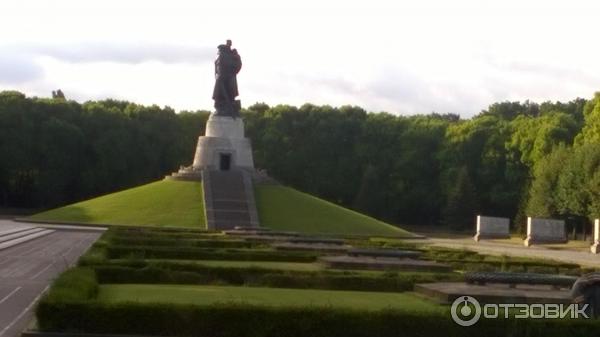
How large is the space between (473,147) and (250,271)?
62.5m

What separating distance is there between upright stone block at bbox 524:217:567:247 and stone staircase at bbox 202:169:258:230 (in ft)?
46.6

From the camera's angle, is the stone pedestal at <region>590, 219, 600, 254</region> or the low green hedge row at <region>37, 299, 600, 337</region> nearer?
the low green hedge row at <region>37, 299, 600, 337</region>

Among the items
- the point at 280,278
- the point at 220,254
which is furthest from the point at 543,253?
the point at 280,278

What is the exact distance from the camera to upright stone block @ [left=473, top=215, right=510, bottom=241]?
63562 millimetres

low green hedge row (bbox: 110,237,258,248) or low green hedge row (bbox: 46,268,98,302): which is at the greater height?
low green hedge row (bbox: 46,268,98,302)

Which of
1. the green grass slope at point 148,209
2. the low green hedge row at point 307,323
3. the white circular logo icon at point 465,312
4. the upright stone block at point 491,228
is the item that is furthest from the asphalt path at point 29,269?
the upright stone block at point 491,228

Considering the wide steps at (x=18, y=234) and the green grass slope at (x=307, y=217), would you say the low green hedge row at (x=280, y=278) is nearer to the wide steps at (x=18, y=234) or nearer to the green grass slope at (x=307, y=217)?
the wide steps at (x=18, y=234)

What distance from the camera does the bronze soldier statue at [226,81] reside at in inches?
2468

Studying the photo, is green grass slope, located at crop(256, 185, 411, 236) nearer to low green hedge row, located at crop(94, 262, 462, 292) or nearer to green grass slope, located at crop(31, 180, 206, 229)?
green grass slope, located at crop(31, 180, 206, 229)

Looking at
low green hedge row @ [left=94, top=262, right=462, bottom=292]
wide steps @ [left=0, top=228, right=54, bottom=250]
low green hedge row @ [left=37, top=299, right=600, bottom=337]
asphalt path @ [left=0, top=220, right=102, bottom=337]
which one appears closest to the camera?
low green hedge row @ [left=37, top=299, right=600, bottom=337]

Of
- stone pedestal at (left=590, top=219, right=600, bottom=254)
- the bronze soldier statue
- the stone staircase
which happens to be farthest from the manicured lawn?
the bronze soldier statue

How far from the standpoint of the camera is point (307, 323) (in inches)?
595

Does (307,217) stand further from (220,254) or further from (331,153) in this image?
(331,153)

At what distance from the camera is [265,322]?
1514 centimetres
